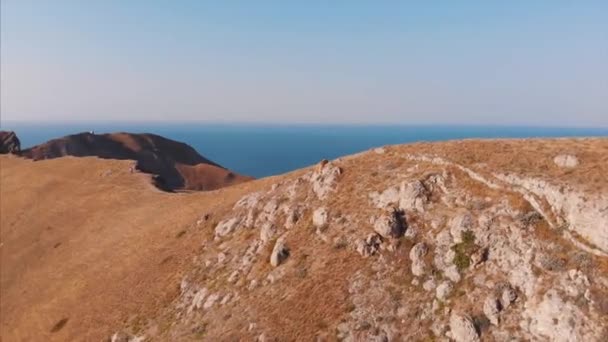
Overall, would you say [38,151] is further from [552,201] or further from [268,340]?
[552,201]

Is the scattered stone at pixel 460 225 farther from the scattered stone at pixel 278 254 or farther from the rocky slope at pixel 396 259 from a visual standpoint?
the scattered stone at pixel 278 254

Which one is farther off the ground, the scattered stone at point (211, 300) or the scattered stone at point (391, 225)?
the scattered stone at point (391, 225)

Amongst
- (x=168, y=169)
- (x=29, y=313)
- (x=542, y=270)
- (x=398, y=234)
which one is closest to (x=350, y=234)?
(x=398, y=234)

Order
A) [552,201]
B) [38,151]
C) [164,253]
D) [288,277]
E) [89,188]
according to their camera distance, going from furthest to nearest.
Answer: [38,151], [89,188], [164,253], [288,277], [552,201]

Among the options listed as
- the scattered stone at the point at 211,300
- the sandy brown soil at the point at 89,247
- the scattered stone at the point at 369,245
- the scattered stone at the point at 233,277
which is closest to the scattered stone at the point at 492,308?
the scattered stone at the point at 369,245

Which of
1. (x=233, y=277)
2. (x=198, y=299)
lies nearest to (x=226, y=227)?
(x=233, y=277)

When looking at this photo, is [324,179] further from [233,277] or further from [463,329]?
[463,329]
